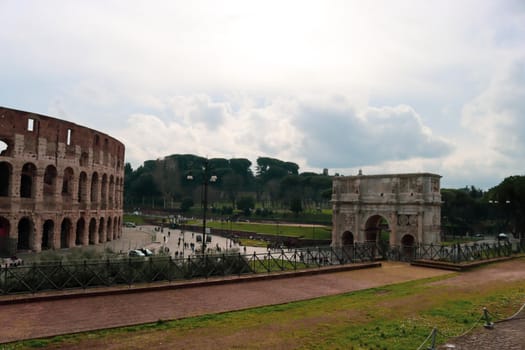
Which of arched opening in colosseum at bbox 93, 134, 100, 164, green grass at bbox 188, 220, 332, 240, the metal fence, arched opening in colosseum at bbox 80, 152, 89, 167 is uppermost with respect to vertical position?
arched opening in colosseum at bbox 93, 134, 100, 164

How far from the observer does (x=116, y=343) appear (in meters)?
8.91

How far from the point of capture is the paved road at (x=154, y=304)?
10.2m

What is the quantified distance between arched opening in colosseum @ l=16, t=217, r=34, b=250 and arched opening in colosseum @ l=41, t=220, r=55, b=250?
1524 mm

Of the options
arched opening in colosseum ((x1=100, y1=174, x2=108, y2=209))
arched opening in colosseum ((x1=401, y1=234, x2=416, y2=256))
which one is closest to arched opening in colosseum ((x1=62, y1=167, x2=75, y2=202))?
arched opening in colosseum ((x1=100, y1=174, x2=108, y2=209))

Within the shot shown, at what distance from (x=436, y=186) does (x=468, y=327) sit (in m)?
20.7

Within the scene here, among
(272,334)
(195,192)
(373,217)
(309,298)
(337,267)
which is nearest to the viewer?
(272,334)

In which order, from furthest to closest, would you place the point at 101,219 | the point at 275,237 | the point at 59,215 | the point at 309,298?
the point at 275,237
the point at 101,219
the point at 59,215
the point at 309,298

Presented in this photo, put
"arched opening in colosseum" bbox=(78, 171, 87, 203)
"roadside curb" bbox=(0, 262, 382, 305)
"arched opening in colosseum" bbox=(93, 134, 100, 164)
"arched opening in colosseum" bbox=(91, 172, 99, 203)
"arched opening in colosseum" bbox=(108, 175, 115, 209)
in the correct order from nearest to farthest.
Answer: "roadside curb" bbox=(0, 262, 382, 305) < "arched opening in colosseum" bbox=(78, 171, 87, 203) < "arched opening in colosseum" bbox=(93, 134, 100, 164) < "arched opening in colosseum" bbox=(91, 172, 99, 203) < "arched opening in colosseum" bbox=(108, 175, 115, 209)

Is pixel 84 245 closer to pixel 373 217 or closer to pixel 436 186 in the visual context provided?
pixel 373 217

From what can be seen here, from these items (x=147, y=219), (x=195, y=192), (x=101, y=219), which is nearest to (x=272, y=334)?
(x=101, y=219)

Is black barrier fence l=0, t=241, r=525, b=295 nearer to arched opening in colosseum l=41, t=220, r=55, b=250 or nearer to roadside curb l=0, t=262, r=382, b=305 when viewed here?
roadside curb l=0, t=262, r=382, b=305

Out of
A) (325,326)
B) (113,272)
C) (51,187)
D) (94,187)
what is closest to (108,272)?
Result: (113,272)

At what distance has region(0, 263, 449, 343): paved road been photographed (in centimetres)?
1016

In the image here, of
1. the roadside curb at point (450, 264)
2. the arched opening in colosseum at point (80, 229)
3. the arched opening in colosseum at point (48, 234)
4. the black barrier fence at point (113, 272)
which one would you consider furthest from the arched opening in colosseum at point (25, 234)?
the roadside curb at point (450, 264)
